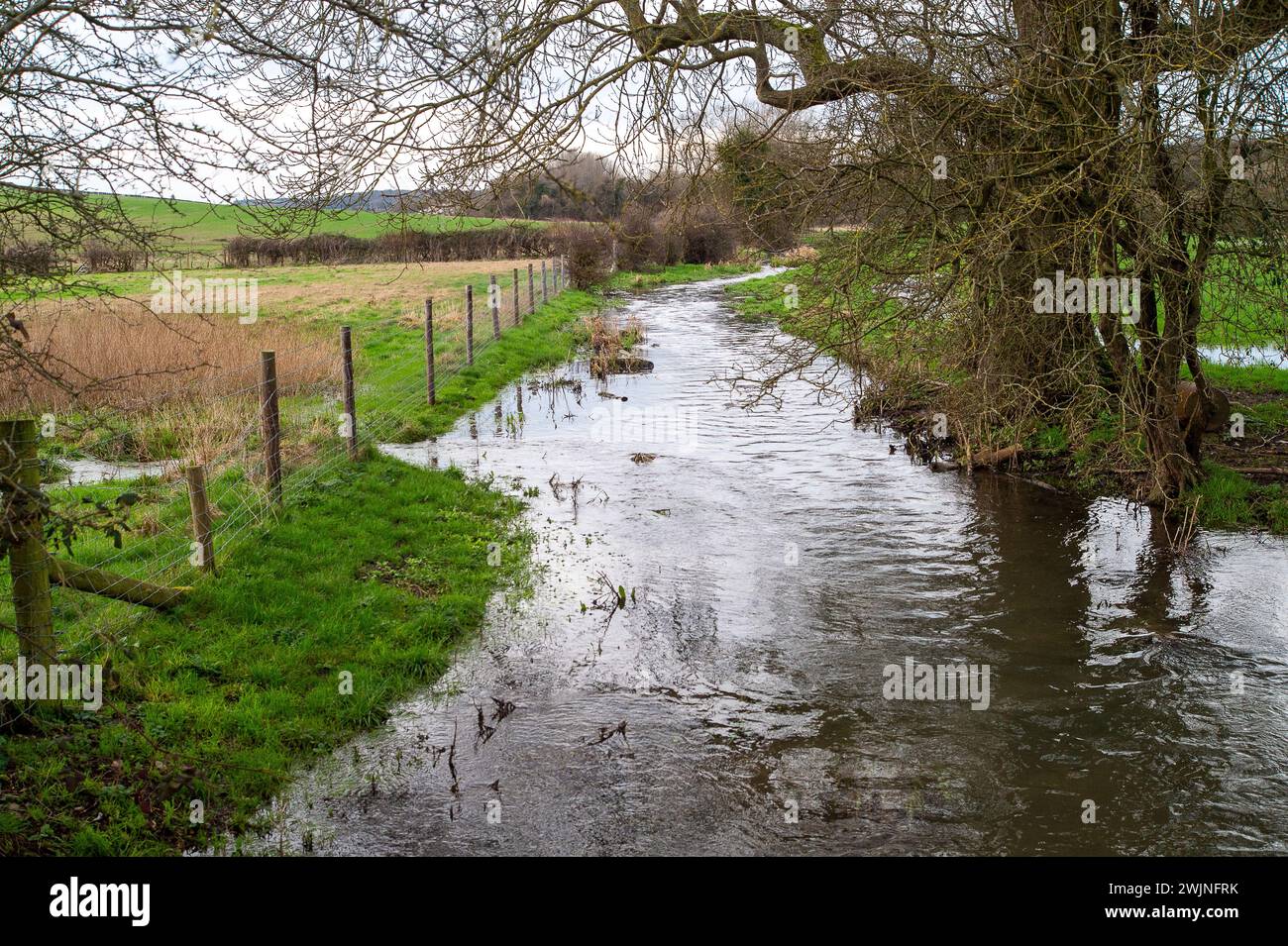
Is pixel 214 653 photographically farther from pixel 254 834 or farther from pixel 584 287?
pixel 584 287

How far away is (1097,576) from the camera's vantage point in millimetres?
9102

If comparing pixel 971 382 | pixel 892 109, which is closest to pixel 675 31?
pixel 892 109

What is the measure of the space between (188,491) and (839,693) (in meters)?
5.44

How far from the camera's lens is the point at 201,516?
739 centimetres

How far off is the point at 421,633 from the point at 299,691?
4.15 ft

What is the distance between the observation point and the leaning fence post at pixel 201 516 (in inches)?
284

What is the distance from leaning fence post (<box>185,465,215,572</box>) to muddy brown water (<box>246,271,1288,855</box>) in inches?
84.2
